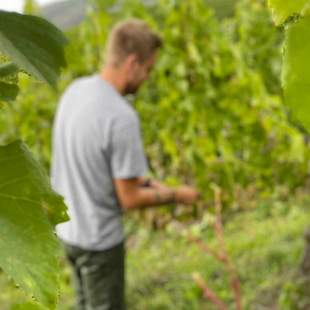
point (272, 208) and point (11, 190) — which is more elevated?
point (11, 190)

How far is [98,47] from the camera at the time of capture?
7.08 metres

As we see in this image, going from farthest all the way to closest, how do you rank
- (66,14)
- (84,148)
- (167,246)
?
(66,14) < (167,246) < (84,148)

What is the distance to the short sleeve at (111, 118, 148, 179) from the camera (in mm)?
3041

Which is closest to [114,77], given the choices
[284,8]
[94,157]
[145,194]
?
[94,157]

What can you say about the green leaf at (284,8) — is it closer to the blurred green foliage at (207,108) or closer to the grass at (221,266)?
the grass at (221,266)

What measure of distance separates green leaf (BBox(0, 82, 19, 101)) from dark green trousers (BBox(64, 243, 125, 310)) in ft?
8.78

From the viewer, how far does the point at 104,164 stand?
3.15 meters

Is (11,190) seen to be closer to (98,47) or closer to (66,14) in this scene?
(98,47)

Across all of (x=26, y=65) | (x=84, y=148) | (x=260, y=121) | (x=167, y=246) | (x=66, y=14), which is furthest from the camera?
(x=66, y=14)

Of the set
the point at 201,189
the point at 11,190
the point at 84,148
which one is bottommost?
the point at 201,189

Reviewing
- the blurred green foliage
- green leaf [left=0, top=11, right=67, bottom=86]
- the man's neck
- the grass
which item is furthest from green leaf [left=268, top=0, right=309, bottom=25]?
the blurred green foliage

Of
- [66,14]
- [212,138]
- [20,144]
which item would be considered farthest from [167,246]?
[66,14]

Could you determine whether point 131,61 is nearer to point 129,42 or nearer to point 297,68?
point 129,42

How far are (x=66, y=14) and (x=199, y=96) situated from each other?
92.5 feet
